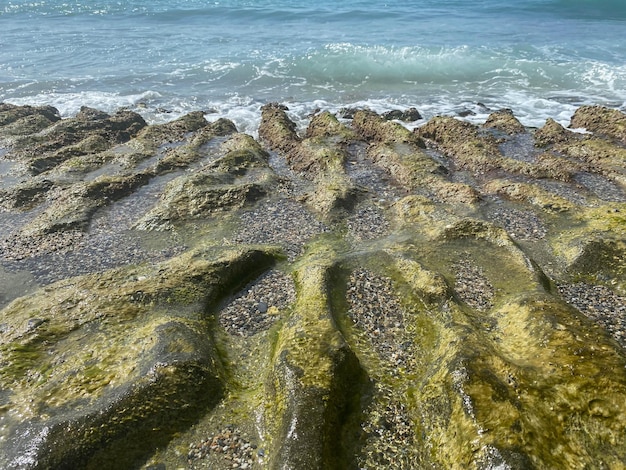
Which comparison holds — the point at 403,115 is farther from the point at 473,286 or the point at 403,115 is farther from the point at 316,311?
the point at 316,311

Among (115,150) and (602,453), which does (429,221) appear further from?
(115,150)

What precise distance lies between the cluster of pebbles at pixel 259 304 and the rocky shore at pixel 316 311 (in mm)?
52

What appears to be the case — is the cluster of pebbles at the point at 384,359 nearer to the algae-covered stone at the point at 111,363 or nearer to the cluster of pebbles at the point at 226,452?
the cluster of pebbles at the point at 226,452

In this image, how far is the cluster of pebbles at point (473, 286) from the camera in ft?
34.8

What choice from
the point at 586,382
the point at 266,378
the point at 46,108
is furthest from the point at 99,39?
the point at 586,382

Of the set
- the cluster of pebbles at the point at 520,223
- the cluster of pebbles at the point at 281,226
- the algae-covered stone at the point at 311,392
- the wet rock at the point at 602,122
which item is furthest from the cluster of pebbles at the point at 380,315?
the wet rock at the point at 602,122

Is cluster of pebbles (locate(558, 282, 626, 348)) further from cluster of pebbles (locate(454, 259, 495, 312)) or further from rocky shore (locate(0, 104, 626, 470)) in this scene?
cluster of pebbles (locate(454, 259, 495, 312))

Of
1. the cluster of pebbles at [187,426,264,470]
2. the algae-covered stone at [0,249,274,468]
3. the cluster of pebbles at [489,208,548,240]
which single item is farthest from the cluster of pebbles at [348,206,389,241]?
the cluster of pebbles at [187,426,264,470]

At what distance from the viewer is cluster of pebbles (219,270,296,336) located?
33.0 feet

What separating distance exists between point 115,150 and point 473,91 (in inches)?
1108

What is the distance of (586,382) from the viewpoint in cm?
741

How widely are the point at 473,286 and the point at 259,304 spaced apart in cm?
548

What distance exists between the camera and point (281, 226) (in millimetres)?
14664

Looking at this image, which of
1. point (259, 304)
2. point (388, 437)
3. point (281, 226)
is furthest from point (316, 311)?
point (281, 226)
